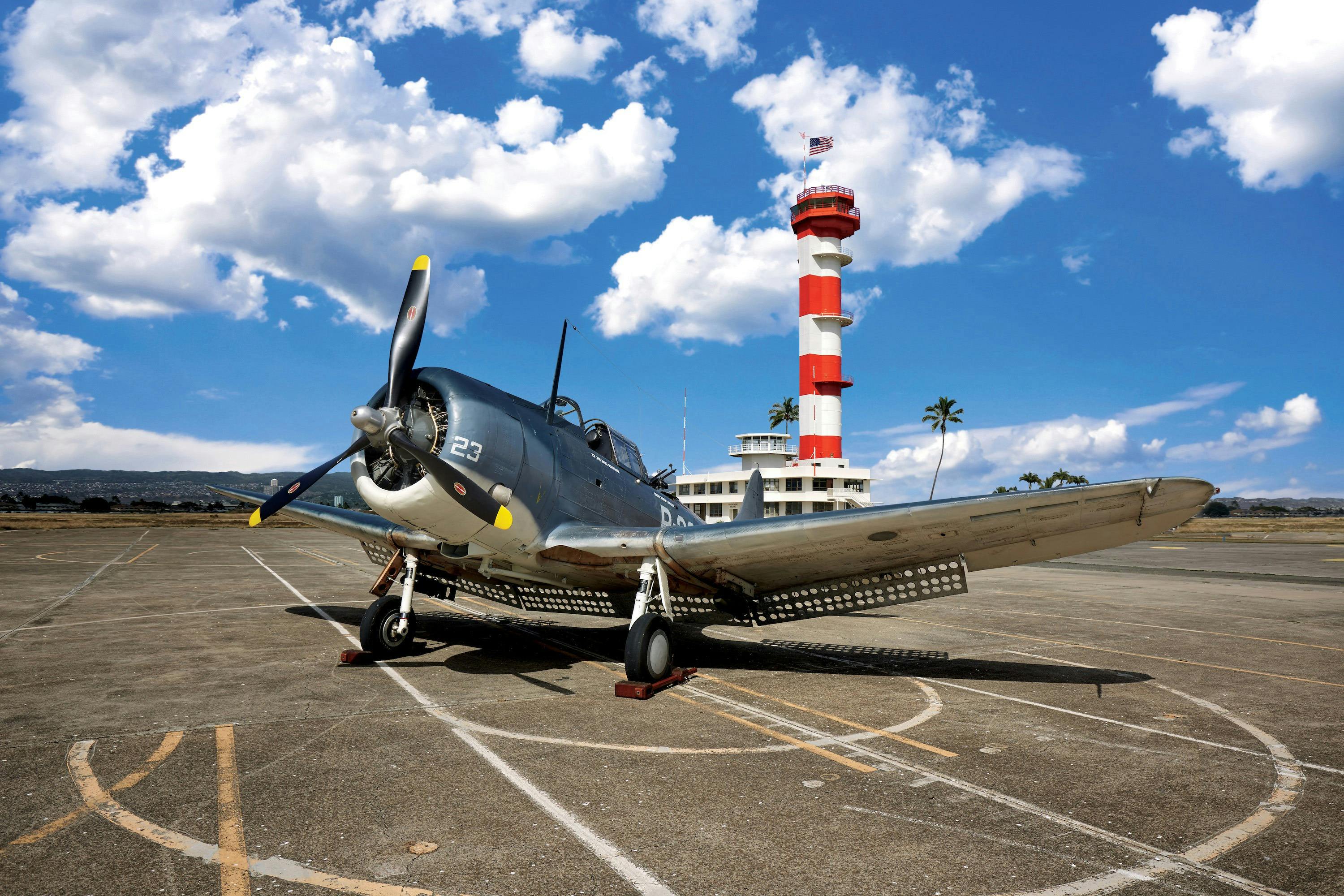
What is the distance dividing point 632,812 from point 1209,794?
12.8 feet

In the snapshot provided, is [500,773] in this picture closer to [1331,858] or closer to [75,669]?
[1331,858]

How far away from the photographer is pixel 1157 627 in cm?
1334

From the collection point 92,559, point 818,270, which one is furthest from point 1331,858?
point 818,270

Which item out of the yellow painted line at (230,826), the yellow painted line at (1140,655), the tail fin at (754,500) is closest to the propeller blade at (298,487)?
the yellow painted line at (230,826)

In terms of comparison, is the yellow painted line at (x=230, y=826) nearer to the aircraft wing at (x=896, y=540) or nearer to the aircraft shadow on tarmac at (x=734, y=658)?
the aircraft shadow on tarmac at (x=734, y=658)

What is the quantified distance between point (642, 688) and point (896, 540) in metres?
3.10

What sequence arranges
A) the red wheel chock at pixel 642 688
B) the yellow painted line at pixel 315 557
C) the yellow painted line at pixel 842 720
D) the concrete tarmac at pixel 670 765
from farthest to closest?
the yellow painted line at pixel 315 557 → the red wheel chock at pixel 642 688 → the yellow painted line at pixel 842 720 → the concrete tarmac at pixel 670 765

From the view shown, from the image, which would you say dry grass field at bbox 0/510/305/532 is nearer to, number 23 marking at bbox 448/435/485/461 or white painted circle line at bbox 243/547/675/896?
number 23 marking at bbox 448/435/485/461

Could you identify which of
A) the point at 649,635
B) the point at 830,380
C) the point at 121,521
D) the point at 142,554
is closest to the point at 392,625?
the point at 649,635

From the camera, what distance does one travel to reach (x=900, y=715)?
693 cm

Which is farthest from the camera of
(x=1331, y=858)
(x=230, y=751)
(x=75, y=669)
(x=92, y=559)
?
(x=92, y=559)

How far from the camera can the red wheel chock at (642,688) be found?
24.6 feet

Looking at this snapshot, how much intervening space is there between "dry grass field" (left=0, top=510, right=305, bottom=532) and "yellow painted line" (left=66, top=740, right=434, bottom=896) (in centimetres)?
4705

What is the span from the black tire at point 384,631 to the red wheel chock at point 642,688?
10.4 ft
